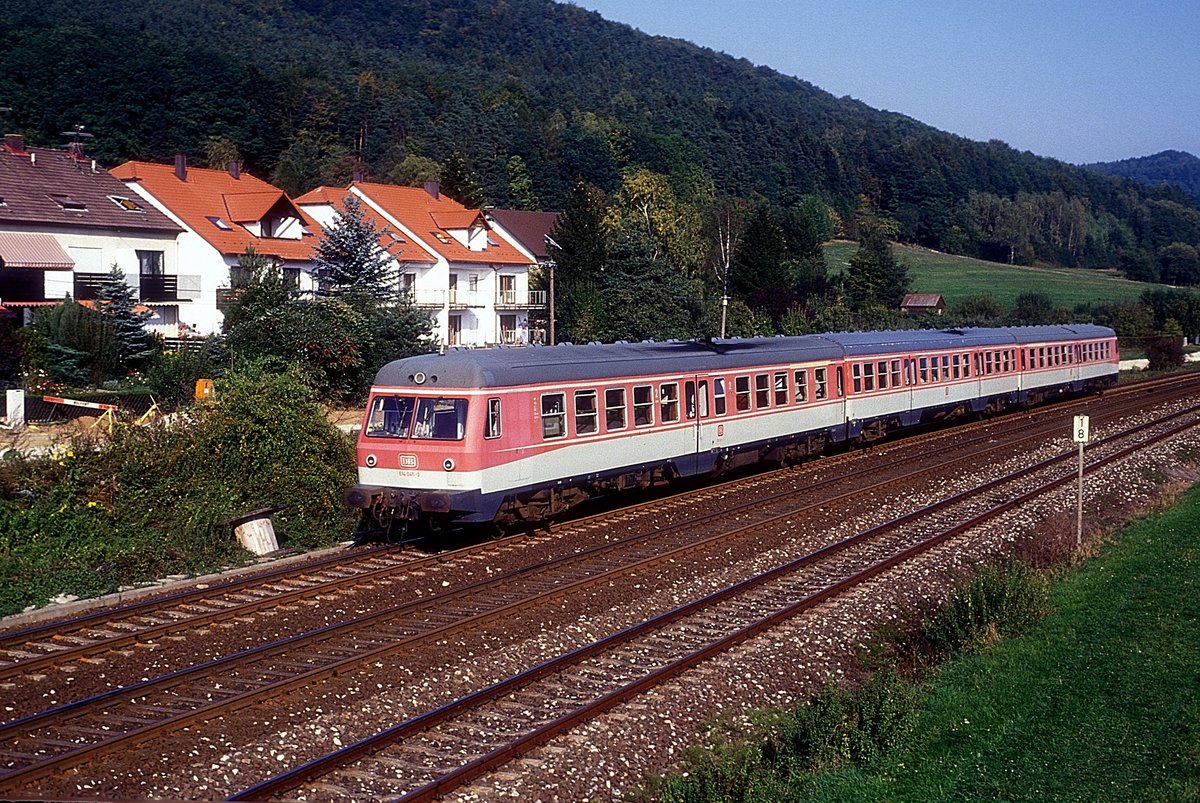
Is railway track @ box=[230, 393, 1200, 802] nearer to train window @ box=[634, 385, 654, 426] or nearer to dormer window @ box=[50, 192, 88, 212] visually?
train window @ box=[634, 385, 654, 426]

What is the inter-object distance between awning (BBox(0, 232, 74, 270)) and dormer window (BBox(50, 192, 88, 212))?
2350mm

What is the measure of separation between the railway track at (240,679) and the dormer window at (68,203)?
118 feet

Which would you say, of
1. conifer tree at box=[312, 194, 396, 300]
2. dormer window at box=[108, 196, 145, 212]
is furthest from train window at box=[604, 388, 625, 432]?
dormer window at box=[108, 196, 145, 212]

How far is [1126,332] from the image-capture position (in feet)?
242

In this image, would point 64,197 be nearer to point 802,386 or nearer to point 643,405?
point 802,386

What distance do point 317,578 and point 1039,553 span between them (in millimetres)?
11121

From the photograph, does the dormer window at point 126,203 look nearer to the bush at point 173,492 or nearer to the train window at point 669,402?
the bush at point 173,492

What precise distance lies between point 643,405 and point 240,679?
1080 centimetres

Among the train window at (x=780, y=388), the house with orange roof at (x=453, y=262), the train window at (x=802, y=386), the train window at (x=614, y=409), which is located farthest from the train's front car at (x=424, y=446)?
the house with orange roof at (x=453, y=262)

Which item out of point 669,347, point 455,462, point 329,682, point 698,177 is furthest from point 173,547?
point 698,177

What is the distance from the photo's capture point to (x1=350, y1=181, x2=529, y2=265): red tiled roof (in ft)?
189

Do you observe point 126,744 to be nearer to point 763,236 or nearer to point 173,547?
point 173,547

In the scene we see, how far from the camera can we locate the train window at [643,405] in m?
21.1

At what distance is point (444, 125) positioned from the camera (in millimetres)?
118438
